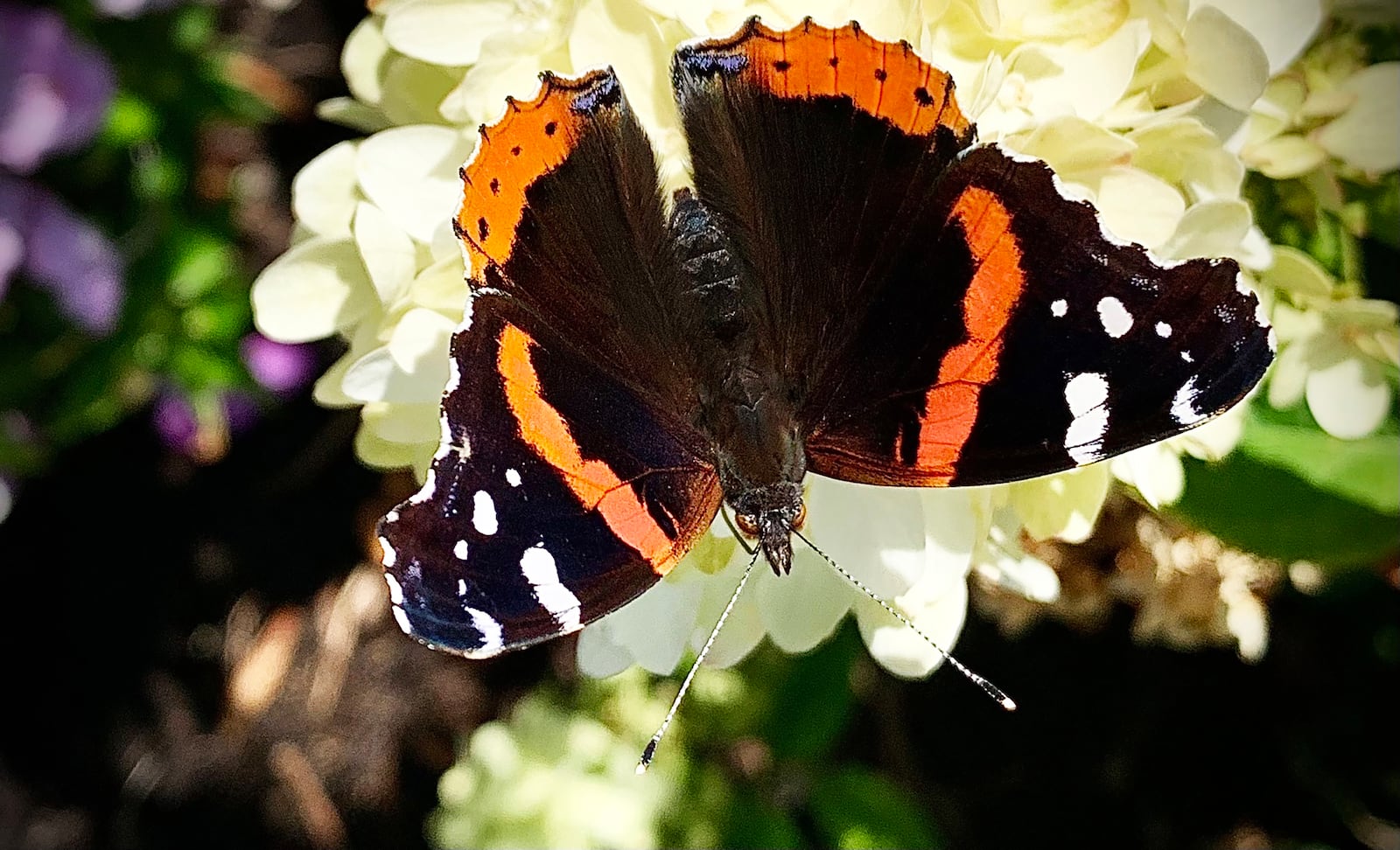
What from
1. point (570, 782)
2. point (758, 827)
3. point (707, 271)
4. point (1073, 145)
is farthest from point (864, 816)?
point (1073, 145)

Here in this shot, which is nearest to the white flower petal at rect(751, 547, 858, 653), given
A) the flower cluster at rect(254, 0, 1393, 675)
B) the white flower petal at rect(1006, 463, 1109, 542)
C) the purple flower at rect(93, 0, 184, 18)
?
the flower cluster at rect(254, 0, 1393, 675)

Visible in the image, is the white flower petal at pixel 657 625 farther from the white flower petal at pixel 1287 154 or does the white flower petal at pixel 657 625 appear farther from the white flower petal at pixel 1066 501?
the white flower petal at pixel 1287 154

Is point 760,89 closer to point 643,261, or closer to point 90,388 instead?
point 643,261

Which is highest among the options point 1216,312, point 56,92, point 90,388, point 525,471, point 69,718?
point 1216,312

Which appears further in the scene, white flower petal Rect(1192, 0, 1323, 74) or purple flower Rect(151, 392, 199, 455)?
purple flower Rect(151, 392, 199, 455)

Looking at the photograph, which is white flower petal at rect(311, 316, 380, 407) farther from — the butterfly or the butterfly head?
the butterfly head

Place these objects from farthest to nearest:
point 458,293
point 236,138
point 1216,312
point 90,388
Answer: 1. point 236,138
2. point 90,388
3. point 458,293
4. point 1216,312

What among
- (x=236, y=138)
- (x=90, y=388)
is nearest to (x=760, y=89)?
(x=90, y=388)
